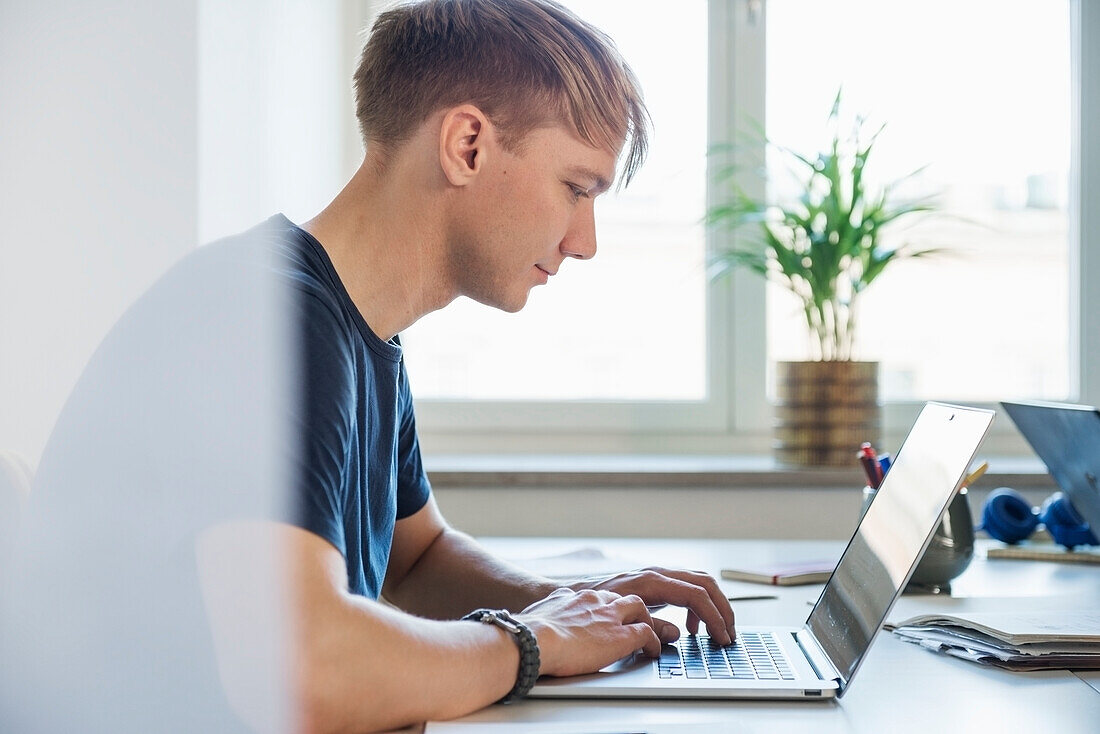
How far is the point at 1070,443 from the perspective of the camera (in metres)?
1.30

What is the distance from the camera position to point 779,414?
2.21 metres

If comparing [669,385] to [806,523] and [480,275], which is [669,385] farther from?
[480,275]

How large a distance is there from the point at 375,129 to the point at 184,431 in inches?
16.6

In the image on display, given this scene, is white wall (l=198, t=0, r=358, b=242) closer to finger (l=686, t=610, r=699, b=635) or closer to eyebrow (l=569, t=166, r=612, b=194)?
eyebrow (l=569, t=166, r=612, b=194)

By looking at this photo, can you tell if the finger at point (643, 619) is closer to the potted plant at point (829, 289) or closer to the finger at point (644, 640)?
the finger at point (644, 640)

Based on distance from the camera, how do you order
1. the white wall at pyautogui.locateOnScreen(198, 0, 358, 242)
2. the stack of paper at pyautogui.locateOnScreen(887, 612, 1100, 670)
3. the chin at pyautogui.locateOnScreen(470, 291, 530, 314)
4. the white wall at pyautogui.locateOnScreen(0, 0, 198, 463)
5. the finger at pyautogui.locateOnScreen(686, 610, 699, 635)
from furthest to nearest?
the white wall at pyautogui.locateOnScreen(198, 0, 358, 242), the white wall at pyautogui.locateOnScreen(0, 0, 198, 463), the chin at pyautogui.locateOnScreen(470, 291, 530, 314), the finger at pyautogui.locateOnScreen(686, 610, 699, 635), the stack of paper at pyautogui.locateOnScreen(887, 612, 1100, 670)

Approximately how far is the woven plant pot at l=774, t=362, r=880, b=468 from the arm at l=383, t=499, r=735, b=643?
1.01m

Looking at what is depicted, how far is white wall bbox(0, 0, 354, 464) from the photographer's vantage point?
4.72 feet

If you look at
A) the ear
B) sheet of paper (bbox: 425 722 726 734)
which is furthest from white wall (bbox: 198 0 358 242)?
sheet of paper (bbox: 425 722 726 734)

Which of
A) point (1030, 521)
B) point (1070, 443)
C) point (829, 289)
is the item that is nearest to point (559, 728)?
Result: point (1070, 443)

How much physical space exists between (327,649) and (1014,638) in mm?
578

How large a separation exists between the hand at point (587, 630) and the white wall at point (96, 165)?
0.87 m

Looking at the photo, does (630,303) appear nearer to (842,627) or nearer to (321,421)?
(842,627)

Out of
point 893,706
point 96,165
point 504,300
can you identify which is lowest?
point 893,706
